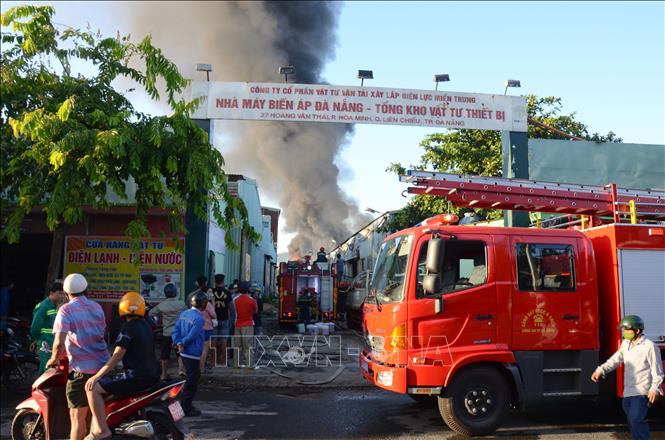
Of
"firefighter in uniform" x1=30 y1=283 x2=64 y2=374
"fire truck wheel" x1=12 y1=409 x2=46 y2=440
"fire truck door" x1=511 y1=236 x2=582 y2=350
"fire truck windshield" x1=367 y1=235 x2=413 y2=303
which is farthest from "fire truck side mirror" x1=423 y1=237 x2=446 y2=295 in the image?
"firefighter in uniform" x1=30 y1=283 x2=64 y2=374

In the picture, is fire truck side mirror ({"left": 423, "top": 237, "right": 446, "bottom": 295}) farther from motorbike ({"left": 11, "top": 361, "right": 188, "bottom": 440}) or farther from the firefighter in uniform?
the firefighter in uniform

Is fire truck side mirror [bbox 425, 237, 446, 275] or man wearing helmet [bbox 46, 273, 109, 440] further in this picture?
fire truck side mirror [bbox 425, 237, 446, 275]

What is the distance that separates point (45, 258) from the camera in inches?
556

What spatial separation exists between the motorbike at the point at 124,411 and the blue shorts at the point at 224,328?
5839mm

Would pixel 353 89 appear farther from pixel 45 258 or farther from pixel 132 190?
pixel 45 258

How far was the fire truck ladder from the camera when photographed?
7.16 meters

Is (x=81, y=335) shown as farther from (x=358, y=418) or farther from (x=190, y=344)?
(x=358, y=418)

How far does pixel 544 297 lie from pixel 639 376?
1432 mm

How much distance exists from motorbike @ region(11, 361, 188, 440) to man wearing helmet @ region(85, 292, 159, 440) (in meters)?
0.09

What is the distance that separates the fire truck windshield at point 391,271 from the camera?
6449mm

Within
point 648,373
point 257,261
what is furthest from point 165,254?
point 257,261

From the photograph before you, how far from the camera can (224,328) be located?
36.8 feet

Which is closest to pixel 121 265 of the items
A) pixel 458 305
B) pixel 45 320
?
pixel 45 320

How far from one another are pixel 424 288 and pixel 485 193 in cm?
192
